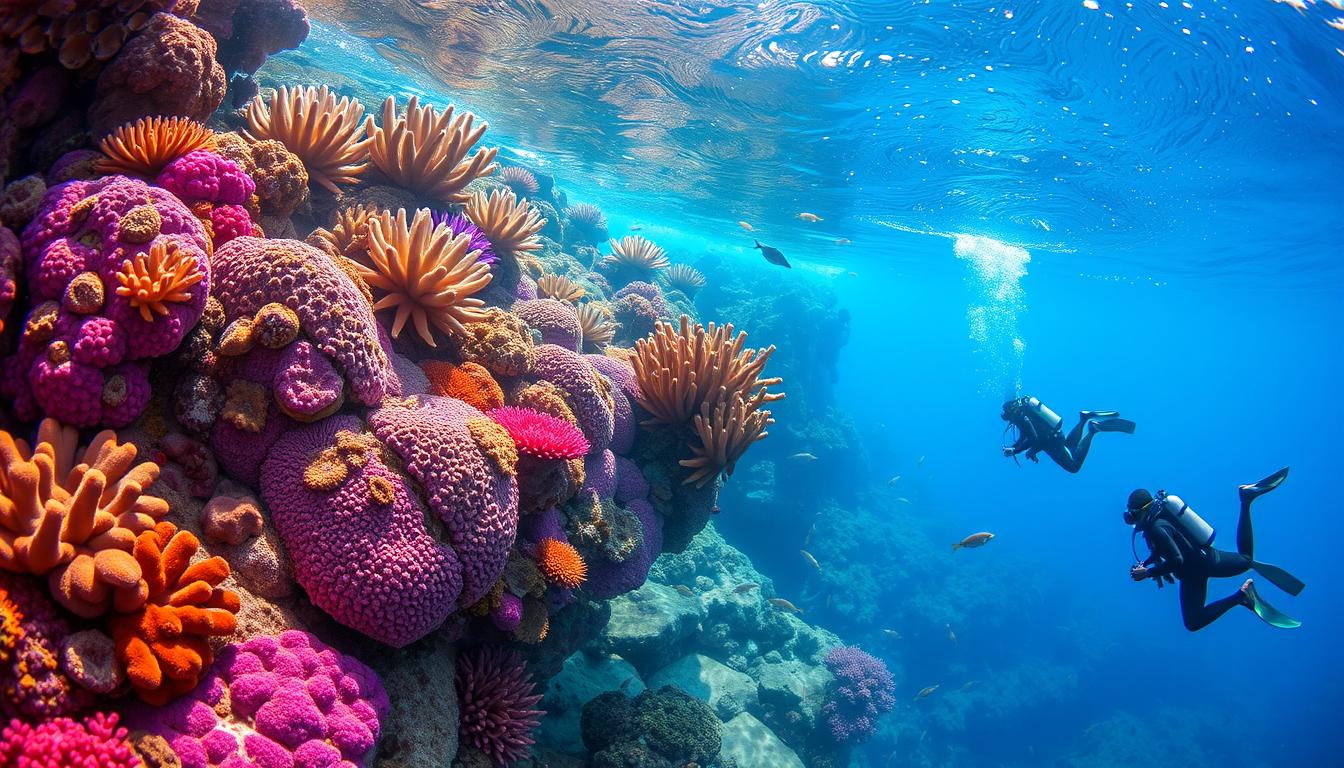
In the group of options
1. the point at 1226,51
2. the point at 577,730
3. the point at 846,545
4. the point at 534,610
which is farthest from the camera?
the point at 846,545

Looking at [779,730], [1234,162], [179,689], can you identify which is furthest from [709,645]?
[1234,162]

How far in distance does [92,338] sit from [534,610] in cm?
306

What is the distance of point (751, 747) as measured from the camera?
8805 millimetres

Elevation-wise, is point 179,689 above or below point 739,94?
below

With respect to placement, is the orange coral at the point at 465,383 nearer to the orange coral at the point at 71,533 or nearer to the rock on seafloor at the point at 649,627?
the orange coral at the point at 71,533

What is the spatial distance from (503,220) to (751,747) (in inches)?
342

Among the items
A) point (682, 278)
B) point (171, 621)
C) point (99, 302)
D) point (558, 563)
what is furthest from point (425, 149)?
point (682, 278)

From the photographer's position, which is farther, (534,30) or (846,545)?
(846,545)

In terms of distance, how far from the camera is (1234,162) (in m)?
13.7

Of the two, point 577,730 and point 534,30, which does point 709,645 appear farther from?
point 534,30

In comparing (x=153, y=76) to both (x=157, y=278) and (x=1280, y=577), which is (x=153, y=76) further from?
(x=1280, y=577)

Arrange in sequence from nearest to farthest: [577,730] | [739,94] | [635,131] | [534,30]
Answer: [577,730]
[534,30]
[739,94]
[635,131]

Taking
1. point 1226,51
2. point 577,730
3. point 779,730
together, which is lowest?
point 779,730

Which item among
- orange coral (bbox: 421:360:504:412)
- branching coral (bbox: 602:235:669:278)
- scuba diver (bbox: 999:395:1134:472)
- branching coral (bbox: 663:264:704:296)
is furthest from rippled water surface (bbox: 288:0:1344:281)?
orange coral (bbox: 421:360:504:412)
